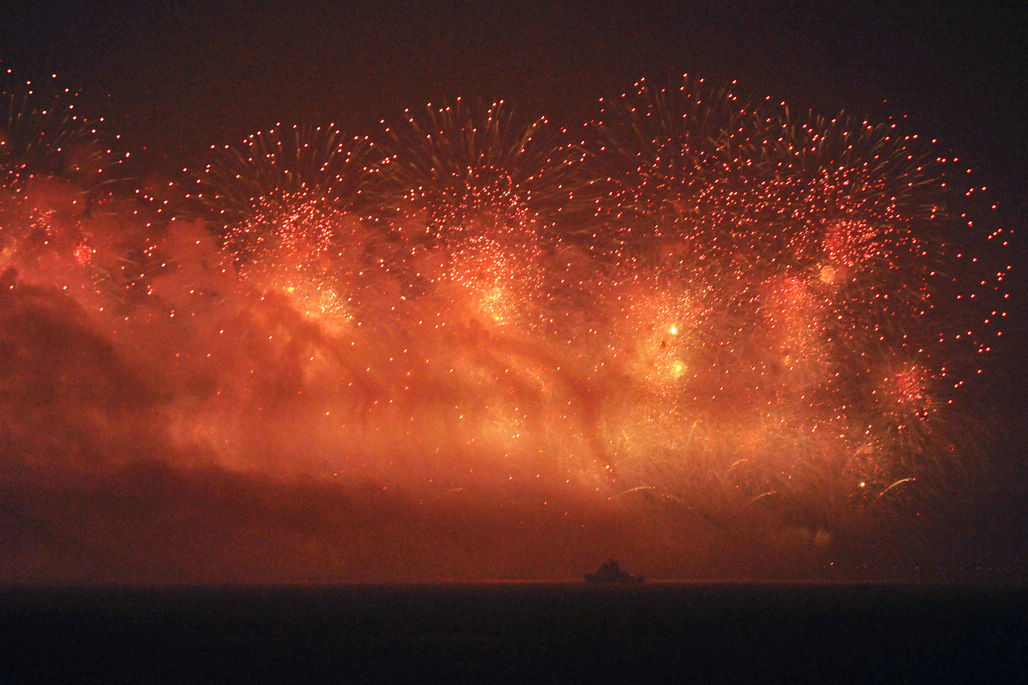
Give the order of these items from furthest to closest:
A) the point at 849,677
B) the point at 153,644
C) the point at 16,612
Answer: the point at 16,612 < the point at 153,644 < the point at 849,677

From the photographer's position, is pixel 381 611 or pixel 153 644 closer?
pixel 153 644

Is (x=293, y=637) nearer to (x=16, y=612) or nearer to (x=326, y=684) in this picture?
(x=326, y=684)

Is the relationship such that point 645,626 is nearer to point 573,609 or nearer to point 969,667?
point 573,609

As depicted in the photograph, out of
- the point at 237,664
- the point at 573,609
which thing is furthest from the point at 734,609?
the point at 237,664

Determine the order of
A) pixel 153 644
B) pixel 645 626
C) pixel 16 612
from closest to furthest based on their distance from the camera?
1. pixel 153 644
2. pixel 645 626
3. pixel 16 612

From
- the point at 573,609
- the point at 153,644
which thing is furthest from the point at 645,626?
the point at 153,644

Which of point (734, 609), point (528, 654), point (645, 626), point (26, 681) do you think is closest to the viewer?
point (26, 681)
